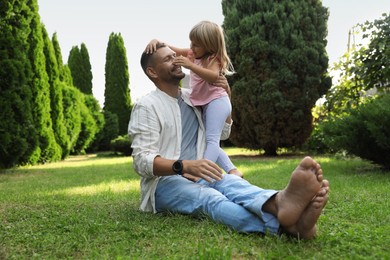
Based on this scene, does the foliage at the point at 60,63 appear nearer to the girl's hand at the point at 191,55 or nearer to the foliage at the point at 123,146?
the foliage at the point at 123,146

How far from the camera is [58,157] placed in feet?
37.0

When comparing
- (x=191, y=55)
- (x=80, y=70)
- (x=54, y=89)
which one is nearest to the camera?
(x=191, y=55)

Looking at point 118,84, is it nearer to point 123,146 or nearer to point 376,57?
point 123,146

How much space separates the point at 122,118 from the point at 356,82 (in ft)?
39.9

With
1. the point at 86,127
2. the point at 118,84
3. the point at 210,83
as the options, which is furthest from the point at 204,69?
the point at 118,84

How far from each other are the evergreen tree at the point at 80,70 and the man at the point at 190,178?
59.5ft

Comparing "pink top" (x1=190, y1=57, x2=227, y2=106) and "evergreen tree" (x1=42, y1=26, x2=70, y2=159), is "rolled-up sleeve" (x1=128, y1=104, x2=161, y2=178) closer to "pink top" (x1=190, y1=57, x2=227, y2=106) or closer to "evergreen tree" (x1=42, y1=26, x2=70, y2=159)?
"pink top" (x1=190, y1=57, x2=227, y2=106)

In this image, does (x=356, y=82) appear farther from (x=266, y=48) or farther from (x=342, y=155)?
(x=266, y=48)

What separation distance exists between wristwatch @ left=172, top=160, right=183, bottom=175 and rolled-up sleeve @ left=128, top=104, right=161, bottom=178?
0.57 ft

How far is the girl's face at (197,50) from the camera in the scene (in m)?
3.33

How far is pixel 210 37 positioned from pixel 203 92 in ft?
1.43

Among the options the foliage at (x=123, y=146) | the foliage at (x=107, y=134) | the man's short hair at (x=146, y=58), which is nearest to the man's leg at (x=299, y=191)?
the man's short hair at (x=146, y=58)

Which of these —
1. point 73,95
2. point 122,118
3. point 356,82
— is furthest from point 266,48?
point 122,118

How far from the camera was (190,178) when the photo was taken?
113 inches
